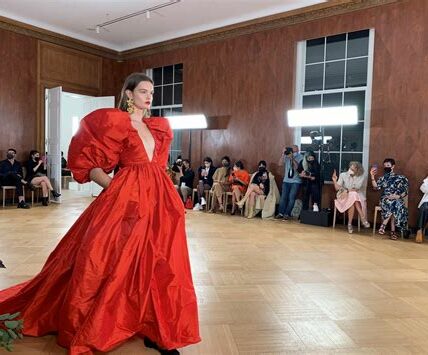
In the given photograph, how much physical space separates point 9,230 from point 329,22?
5.51 meters

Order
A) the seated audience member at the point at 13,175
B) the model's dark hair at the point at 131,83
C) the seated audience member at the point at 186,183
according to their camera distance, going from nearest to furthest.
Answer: the model's dark hair at the point at 131,83 < the seated audience member at the point at 13,175 < the seated audience member at the point at 186,183

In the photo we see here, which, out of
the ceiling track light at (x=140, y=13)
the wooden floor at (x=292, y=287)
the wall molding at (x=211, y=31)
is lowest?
the wooden floor at (x=292, y=287)

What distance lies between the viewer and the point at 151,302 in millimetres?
1765

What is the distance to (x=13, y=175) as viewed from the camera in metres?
7.06

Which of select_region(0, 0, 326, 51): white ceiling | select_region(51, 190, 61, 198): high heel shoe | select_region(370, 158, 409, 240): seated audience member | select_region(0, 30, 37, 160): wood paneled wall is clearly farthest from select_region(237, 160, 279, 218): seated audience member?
select_region(0, 30, 37, 160): wood paneled wall

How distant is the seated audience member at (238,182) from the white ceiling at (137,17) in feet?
8.81

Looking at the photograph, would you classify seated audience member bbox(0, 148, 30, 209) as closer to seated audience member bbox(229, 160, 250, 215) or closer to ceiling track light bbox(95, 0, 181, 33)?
ceiling track light bbox(95, 0, 181, 33)

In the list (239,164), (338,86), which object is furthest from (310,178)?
(338,86)

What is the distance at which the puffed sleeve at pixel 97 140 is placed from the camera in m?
1.81

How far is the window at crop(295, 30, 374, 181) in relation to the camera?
6.18 meters

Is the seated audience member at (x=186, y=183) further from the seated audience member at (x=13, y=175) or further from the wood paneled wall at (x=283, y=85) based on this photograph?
the seated audience member at (x=13, y=175)

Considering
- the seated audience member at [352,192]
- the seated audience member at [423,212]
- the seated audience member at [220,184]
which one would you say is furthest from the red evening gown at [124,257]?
the seated audience member at [220,184]

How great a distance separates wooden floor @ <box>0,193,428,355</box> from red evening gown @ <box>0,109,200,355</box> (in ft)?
0.65

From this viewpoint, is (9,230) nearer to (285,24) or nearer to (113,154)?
(113,154)
